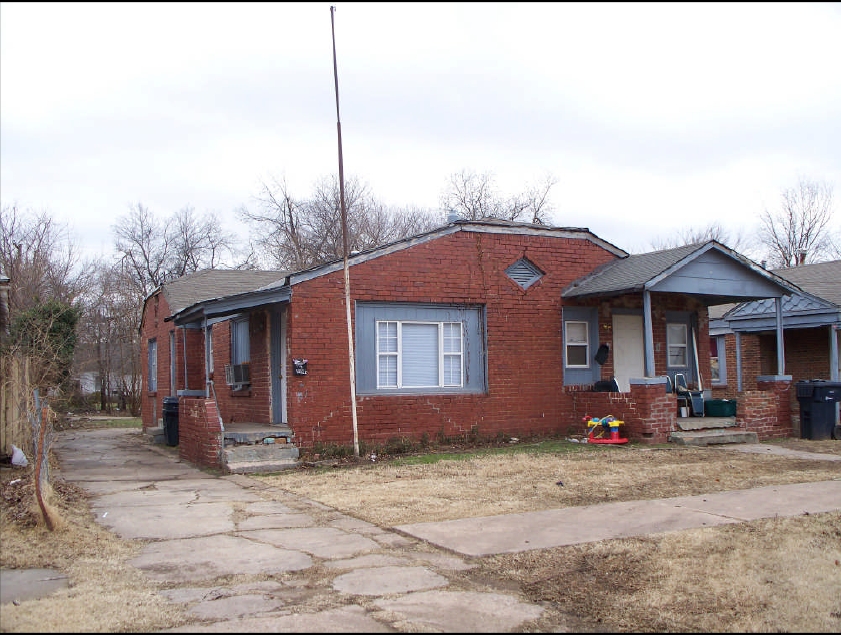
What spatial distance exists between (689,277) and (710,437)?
314 centimetres

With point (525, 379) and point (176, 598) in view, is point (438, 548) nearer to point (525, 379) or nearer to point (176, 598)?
point (176, 598)

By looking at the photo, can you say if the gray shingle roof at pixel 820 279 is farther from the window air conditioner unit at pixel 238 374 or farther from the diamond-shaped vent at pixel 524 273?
the window air conditioner unit at pixel 238 374

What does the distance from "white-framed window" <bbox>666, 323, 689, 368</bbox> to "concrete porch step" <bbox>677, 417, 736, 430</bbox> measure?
6.52ft

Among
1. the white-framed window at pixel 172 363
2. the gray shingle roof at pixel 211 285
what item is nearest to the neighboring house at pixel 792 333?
the gray shingle roof at pixel 211 285

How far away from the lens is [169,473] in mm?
13391

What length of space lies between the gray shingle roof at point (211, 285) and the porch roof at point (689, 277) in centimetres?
865

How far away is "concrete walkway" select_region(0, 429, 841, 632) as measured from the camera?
5531 mm

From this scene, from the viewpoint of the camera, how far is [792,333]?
23.5 metres

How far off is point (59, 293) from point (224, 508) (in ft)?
100.0

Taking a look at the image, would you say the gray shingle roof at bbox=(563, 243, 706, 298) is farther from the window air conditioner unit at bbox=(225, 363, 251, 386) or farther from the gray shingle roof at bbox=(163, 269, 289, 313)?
the gray shingle roof at bbox=(163, 269, 289, 313)

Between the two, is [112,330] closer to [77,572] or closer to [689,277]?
[689,277]

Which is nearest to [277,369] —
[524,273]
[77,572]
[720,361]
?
[524,273]

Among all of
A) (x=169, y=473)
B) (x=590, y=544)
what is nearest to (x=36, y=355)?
(x=169, y=473)

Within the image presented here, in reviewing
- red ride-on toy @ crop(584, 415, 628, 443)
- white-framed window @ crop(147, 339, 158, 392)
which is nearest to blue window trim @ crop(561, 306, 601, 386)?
red ride-on toy @ crop(584, 415, 628, 443)
